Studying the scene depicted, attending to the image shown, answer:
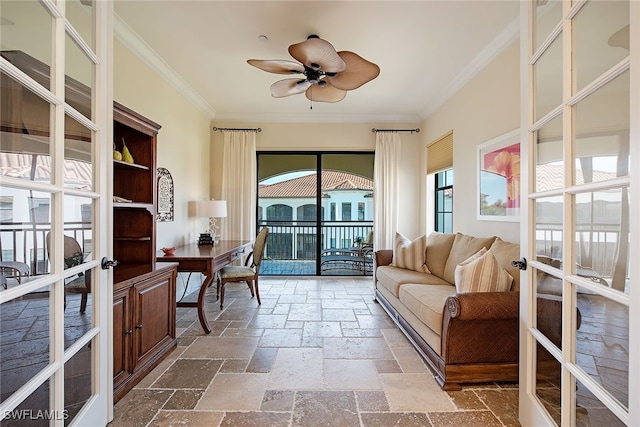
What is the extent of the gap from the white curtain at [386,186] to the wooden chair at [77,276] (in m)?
4.13

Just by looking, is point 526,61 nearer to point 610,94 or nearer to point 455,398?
point 610,94

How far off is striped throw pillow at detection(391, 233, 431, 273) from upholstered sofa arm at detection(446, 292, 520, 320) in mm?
1531

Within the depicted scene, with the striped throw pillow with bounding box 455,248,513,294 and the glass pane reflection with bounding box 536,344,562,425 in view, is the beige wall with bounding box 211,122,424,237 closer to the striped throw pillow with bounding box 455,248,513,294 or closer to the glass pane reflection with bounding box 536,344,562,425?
the striped throw pillow with bounding box 455,248,513,294

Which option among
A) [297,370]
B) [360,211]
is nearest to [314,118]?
[360,211]

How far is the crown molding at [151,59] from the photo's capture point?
263 cm

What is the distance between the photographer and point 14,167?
3.20ft

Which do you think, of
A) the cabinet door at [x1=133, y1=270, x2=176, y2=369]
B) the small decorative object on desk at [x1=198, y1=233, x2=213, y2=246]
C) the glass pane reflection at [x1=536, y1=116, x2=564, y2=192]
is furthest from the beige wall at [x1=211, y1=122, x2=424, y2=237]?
the glass pane reflection at [x1=536, y1=116, x2=564, y2=192]

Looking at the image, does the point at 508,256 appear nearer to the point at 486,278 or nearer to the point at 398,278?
the point at 486,278

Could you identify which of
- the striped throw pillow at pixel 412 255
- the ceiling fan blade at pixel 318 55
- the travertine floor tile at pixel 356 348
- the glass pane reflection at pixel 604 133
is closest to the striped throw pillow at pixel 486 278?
the travertine floor tile at pixel 356 348

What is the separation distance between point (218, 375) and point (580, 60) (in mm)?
2667

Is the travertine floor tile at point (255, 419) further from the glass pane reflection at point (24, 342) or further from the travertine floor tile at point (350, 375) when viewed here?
the glass pane reflection at point (24, 342)

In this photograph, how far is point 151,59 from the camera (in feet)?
10.2

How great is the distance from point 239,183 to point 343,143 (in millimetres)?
1920

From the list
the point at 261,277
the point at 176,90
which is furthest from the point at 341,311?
the point at 176,90
